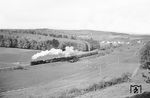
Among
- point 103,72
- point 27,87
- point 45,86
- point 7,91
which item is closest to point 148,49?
point 103,72

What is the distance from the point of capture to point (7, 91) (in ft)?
10.2

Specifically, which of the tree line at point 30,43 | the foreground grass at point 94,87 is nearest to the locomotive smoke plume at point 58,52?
the tree line at point 30,43

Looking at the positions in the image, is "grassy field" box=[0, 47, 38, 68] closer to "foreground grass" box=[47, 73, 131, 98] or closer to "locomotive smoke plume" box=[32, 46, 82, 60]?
"locomotive smoke plume" box=[32, 46, 82, 60]

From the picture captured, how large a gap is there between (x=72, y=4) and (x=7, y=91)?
1781 mm

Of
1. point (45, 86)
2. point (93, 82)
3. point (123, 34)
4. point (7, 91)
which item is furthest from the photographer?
point (123, 34)

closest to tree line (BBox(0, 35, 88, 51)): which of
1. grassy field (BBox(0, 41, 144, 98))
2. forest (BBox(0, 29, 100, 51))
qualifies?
forest (BBox(0, 29, 100, 51))

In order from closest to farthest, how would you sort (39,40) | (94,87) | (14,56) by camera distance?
(14,56) → (39,40) → (94,87)

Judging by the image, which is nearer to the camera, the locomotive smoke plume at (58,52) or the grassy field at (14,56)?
the grassy field at (14,56)

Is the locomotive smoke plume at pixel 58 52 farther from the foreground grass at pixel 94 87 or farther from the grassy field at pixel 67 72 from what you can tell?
the foreground grass at pixel 94 87

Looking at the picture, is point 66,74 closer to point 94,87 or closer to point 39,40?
point 94,87

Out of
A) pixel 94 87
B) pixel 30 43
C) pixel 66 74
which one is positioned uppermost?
pixel 30 43

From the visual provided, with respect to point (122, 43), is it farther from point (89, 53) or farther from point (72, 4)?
point (72, 4)

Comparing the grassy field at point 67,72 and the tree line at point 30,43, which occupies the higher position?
the tree line at point 30,43

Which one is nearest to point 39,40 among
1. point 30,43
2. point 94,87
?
point 30,43
